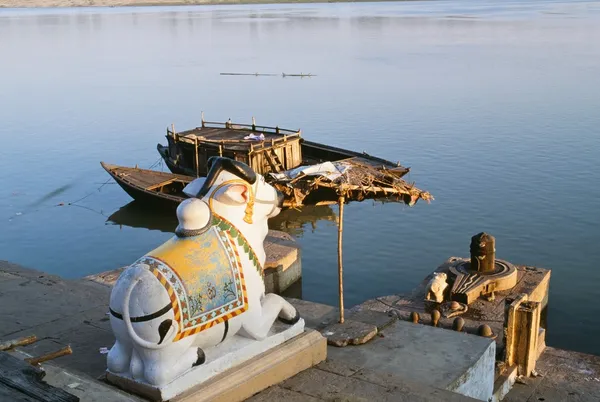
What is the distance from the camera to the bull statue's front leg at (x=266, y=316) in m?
7.85

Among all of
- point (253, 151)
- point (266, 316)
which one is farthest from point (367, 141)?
point (266, 316)

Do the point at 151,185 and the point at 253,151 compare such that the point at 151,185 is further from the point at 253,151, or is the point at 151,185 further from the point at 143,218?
the point at 253,151

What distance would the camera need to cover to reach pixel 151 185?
28.0 meters

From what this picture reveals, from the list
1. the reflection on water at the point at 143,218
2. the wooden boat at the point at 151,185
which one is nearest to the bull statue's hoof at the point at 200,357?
the wooden boat at the point at 151,185

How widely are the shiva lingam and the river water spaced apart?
99.7 inches

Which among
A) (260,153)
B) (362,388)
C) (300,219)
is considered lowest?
(300,219)

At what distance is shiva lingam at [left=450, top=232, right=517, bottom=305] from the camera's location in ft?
52.1

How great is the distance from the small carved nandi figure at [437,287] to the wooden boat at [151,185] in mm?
12811

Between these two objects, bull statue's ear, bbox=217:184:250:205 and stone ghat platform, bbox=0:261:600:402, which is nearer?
bull statue's ear, bbox=217:184:250:205

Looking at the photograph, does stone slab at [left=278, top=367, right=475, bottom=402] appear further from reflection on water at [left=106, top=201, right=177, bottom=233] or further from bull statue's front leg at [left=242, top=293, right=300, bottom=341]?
reflection on water at [left=106, top=201, right=177, bottom=233]

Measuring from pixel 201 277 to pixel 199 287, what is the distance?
0.10m

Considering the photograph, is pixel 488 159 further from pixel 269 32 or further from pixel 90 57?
pixel 269 32

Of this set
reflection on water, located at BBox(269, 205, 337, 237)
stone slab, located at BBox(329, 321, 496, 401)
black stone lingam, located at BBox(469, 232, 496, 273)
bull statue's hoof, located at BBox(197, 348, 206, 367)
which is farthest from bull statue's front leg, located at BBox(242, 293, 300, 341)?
reflection on water, located at BBox(269, 205, 337, 237)

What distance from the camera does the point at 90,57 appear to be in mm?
83000
